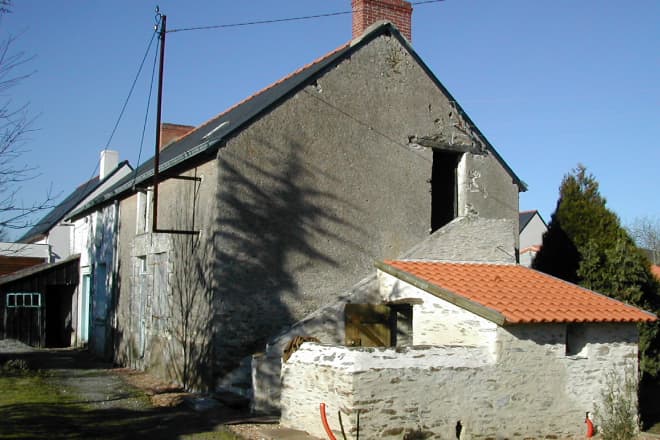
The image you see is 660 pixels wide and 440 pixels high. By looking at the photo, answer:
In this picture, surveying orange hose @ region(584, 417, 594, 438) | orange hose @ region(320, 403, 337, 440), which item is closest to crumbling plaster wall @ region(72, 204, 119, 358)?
orange hose @ region(320, 403, 337, 440)

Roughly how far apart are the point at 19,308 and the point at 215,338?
41.3 feet

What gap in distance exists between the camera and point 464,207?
1498 cm

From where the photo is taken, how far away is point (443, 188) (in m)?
16.0

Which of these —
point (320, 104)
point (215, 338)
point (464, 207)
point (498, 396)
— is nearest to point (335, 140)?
point (320, 104)

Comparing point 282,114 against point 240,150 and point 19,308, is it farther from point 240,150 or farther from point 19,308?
point 19,308

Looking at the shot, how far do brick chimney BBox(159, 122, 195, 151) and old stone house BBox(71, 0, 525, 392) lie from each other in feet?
24.8

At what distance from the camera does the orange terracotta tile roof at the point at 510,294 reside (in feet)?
33.5

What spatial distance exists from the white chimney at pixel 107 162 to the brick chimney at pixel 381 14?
19775mm

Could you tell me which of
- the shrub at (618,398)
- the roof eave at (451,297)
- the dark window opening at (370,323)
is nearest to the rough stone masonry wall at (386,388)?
the roof eave at (451,297)

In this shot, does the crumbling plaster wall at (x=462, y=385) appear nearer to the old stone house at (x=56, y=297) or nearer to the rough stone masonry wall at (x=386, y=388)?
the rough stone masonry wall at (x=386, y=388)

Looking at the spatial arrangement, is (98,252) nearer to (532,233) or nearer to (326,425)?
(326,425)

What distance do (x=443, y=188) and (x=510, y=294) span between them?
5.20m

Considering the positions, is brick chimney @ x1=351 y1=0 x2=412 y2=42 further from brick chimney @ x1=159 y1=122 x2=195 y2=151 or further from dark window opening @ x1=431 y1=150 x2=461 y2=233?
brick chimney @ x1=159 y1=122 x2=195 y2=151

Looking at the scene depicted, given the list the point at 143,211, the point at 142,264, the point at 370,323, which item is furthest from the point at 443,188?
the point at 142,264
